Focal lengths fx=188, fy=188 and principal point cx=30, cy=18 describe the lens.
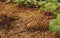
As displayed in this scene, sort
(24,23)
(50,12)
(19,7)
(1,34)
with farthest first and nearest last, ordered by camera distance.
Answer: (19,7) → (50,12) → (24,23) → (1,34)

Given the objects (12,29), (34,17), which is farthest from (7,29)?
(34,17)

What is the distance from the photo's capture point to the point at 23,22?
3.02 metres

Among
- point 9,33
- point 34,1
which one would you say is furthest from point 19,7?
point 9,33

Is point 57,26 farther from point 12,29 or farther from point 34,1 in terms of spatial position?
point 34,1

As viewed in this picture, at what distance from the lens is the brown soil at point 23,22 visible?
9.05 ft

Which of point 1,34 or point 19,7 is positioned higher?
point 19,7

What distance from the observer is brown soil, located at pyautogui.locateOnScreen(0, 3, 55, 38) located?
2.76 metres

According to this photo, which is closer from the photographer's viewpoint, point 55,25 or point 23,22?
point 55,25

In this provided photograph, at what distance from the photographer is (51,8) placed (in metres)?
3.26

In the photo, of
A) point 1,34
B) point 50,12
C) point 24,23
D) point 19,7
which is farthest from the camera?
point 19,7

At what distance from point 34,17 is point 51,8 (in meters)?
0.36

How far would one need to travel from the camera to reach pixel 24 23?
2.99m

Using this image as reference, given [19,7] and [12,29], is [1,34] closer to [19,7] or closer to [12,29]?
[12,29]

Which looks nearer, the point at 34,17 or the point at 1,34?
the point at 1,34
